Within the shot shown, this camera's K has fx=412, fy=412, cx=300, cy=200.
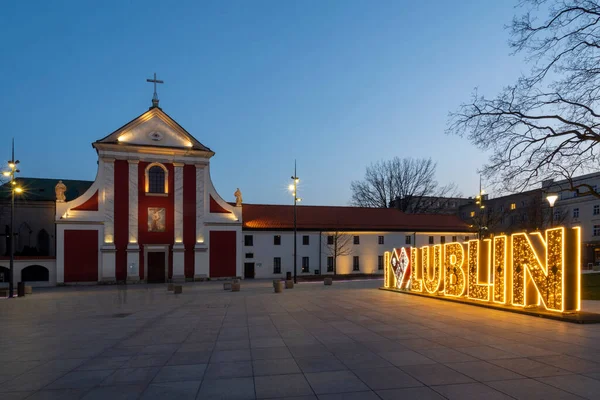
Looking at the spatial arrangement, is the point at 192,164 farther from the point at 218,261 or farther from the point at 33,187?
the point at 33,187

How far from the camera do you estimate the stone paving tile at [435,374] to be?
737 centimetres

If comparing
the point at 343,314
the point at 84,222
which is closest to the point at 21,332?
the point at 343,314

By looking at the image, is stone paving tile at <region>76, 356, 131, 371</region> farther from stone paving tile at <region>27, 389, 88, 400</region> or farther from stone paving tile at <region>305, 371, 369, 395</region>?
stone paving tile at <region>305, 371, 369, 395</region>

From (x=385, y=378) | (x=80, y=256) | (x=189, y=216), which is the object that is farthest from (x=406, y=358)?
(x=80, y=256)

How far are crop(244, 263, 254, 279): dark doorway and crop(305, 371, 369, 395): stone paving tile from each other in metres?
41.1

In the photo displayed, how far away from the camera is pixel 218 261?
44125mm

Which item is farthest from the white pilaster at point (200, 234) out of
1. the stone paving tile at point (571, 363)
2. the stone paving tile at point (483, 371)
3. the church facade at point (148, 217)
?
the stone paving tile at point (571, 363)

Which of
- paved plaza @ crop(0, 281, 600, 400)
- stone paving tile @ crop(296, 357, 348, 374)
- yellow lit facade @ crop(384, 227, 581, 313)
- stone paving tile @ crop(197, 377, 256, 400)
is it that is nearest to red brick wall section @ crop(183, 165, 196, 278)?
paved plaza @ crop(0, 281, 600, 400)

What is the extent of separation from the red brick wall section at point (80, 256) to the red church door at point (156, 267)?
4948 millimetres

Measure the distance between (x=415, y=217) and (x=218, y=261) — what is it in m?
28.9

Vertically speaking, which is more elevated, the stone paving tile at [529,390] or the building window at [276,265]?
the stone paving tile at [529,390]

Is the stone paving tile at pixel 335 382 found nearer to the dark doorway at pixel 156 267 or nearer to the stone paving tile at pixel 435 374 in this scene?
the stone paving tile at pixel 435 374

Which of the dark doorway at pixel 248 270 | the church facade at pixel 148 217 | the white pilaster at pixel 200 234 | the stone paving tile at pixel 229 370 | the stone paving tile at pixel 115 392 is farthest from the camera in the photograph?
the dark doorway at pixel 248 270

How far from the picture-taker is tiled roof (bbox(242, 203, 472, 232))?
2013 inches
